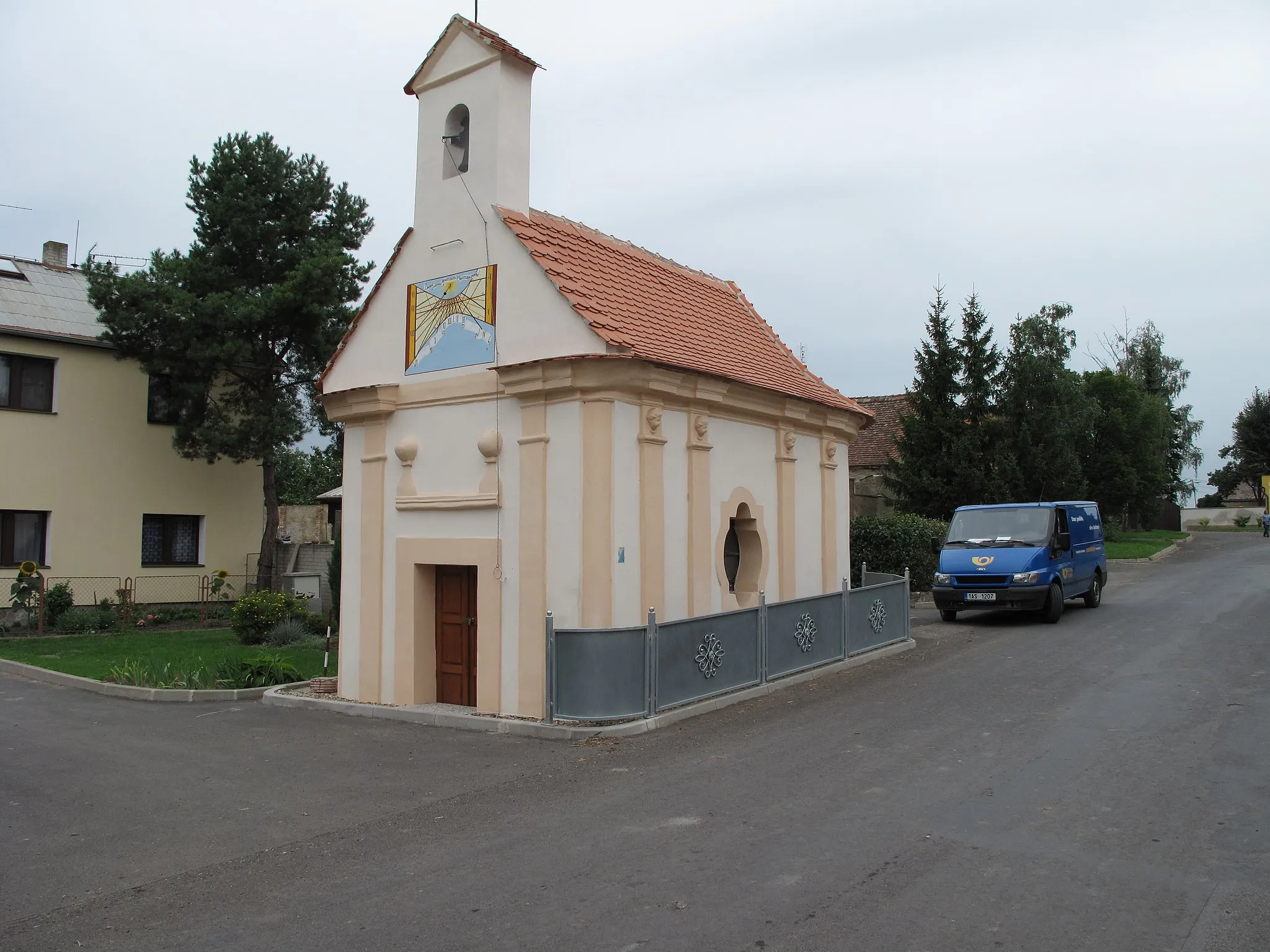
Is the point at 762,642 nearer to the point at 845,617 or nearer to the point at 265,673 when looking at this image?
the point at 845,617

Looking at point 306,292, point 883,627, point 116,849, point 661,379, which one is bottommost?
point 116,849

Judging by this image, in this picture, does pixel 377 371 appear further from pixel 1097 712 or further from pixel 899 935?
pixel 899 935

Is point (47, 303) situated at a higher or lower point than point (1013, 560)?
Answer: higher

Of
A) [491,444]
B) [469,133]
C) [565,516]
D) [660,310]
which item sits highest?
[469,133]

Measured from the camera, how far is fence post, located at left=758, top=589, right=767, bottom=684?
1212 centimetres

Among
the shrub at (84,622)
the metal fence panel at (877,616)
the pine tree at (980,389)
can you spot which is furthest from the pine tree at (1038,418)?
the shrub at (84,622)

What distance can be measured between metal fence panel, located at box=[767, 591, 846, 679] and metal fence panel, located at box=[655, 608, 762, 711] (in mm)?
401

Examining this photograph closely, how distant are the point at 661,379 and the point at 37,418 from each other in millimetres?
19045

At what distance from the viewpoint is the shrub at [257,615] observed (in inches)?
791

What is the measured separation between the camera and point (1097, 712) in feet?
33.4

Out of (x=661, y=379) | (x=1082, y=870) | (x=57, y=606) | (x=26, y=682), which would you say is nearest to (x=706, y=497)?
(x=661, y=379)

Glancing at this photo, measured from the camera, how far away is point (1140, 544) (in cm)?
3978

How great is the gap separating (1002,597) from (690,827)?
12626mm

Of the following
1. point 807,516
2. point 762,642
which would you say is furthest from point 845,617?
point 762,642
